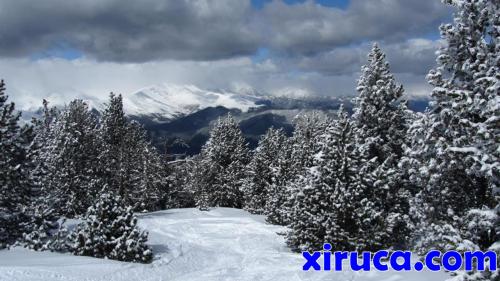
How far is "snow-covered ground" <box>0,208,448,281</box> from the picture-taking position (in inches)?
655

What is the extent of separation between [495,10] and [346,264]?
11224 millimetres

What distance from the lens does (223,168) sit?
58.2 metres

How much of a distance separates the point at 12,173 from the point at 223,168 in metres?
35.3

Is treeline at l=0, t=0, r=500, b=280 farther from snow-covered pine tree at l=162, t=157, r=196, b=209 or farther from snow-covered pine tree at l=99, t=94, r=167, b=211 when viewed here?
snow-covered pine tree at l=162, t=157, r=196, b=209

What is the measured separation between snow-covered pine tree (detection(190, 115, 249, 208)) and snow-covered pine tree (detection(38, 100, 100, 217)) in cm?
2111

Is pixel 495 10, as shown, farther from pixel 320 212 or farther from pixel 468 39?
pixel 320 212

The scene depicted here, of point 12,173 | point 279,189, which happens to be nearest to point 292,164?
point 279,189

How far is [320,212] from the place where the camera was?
952 inches

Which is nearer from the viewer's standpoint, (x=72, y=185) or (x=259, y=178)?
(x=72, y=185)

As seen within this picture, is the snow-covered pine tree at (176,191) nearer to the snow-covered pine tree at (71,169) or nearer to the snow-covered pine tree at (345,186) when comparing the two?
the snow-covered pine tree at (71,169)

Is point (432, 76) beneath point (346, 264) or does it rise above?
above

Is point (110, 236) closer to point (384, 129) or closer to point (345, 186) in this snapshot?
point (345, 186)

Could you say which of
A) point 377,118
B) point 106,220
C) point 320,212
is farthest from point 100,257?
point 377,118

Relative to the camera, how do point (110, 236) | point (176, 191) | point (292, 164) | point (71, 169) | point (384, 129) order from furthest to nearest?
point (176, 191) < point (292, 164) < point (71, 169) < point (384, 129) < point (110, 236)
